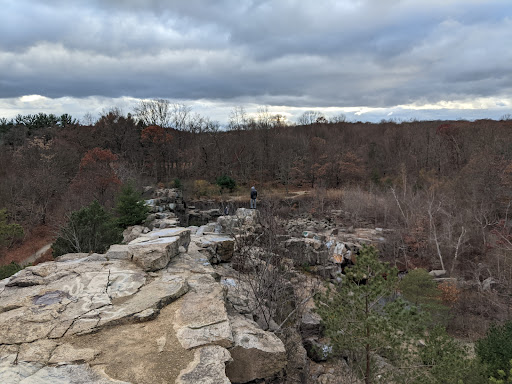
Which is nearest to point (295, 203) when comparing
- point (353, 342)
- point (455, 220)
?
point (455, 220)

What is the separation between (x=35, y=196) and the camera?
22562mm

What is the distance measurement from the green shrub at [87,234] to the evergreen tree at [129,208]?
12.1 ft

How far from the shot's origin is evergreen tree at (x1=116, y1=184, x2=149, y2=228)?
16.2 m

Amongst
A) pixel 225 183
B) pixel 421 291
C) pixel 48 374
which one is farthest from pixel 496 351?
pixel 225 183

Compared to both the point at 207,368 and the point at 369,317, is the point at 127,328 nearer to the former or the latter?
the point at 207,368

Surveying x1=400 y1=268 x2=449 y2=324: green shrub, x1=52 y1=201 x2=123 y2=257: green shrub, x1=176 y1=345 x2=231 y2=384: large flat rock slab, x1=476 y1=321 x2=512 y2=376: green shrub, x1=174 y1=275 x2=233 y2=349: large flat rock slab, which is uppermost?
x1=174 y1=275 x2=233 y2=349: large flat rock slab

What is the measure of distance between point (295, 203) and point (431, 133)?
21548 millimetres

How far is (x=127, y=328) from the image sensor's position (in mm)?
5055

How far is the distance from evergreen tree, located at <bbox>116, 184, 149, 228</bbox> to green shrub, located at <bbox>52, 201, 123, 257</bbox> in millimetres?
3703

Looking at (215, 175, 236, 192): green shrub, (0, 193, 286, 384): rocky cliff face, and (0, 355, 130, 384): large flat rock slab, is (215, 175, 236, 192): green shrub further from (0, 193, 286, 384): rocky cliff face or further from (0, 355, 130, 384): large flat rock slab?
(0, 355, 130, 384): large flat rock slab

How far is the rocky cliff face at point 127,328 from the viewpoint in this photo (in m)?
4.09

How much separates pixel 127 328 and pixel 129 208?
39.8 feet

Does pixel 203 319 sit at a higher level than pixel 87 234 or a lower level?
higher

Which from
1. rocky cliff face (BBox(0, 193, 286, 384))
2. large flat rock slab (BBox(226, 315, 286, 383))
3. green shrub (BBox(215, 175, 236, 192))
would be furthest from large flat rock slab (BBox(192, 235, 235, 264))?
green shrub (BBox(215, 175, 236, 192))
